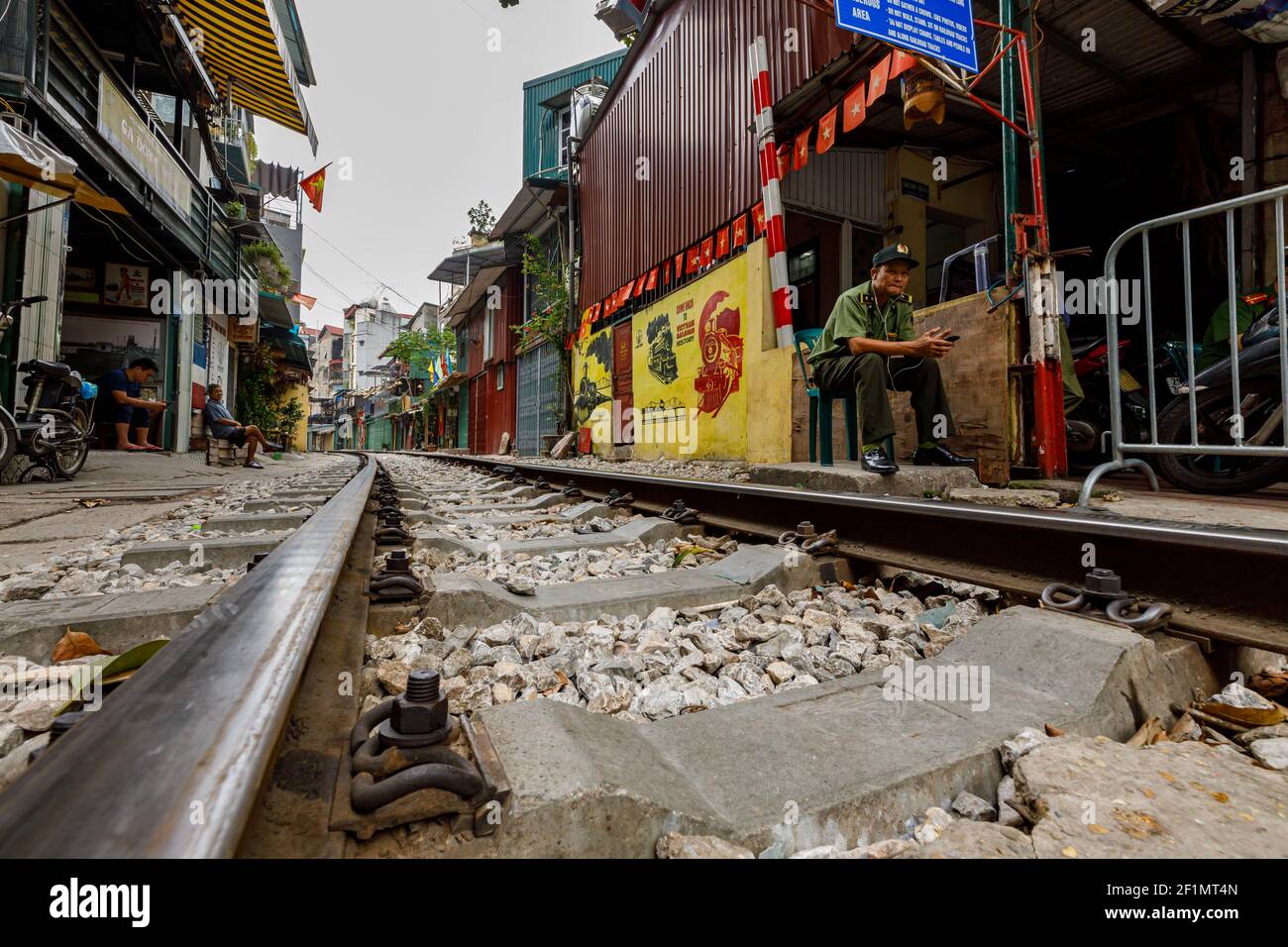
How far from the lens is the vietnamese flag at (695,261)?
8750 mm

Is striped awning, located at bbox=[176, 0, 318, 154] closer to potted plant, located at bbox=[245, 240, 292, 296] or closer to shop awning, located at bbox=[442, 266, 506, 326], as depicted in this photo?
potted plant, located at bbox=[245, 240, 292, 296]

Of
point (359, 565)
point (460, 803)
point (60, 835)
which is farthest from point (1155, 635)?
point (359, 565)

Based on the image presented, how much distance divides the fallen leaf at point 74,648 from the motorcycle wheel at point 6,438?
5630 millimetres

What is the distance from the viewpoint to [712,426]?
817cm

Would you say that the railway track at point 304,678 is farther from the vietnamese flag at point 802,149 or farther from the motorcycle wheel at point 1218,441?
the vietnamese flag at point 802,149

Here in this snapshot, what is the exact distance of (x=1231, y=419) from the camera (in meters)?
3.53

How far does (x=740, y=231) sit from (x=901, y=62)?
9.82 ft

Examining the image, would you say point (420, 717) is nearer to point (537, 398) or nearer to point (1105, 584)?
point (1105, 584)

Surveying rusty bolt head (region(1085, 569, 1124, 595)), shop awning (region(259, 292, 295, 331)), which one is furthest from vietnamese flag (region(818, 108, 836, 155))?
shop awning (region(259, 292, 295, 331))

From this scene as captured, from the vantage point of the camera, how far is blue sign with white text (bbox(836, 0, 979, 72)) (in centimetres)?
434

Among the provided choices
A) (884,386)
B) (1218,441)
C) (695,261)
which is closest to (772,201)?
(695,261)

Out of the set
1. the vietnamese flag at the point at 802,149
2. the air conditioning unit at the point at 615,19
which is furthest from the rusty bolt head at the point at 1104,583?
the air conditioning unit at the point at 615,19

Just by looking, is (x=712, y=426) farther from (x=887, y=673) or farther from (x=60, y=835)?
(x=60, y=835)

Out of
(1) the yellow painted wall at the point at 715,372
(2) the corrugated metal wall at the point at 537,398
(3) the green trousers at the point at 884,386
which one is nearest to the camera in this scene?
(3) the green trousers at the point at 884,386
